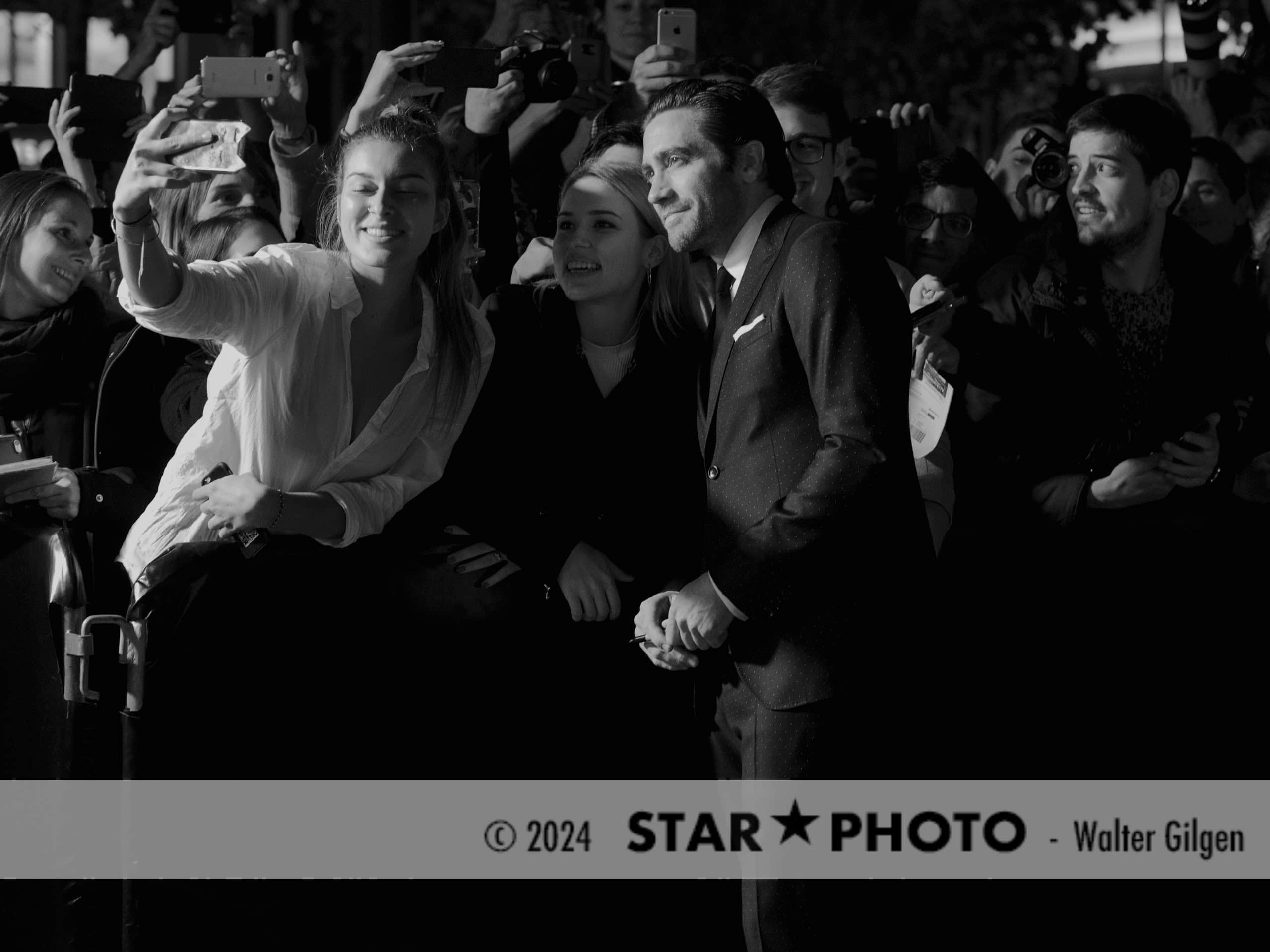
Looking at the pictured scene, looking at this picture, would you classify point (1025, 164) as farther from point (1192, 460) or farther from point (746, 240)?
point (746, 240)

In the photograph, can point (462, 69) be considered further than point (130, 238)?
Yes

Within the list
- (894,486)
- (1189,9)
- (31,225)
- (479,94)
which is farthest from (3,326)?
(1189,9)

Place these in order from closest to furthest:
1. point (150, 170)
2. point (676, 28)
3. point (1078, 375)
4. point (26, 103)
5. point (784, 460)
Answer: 1. point (150, 170)
2. point (784, 460)
3. point (1078, 375)
4. point (676, 28)
5. point (26, 103)

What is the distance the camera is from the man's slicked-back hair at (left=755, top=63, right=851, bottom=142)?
4383 mm

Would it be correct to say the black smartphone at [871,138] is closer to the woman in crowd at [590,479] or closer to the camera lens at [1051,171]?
the camera lens at [1051,171]

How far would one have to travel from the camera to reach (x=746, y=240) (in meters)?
3.03

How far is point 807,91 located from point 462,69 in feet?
2.90

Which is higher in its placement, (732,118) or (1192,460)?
(732,118)

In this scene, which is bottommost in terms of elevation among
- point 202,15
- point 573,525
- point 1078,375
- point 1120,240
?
point 573,525

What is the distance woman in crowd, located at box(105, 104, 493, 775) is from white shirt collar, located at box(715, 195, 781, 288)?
0.63 meters

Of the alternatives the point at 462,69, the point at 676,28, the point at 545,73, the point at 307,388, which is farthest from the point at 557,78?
the point at 307,388

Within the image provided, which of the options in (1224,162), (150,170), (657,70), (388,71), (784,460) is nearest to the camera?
(150,170)
